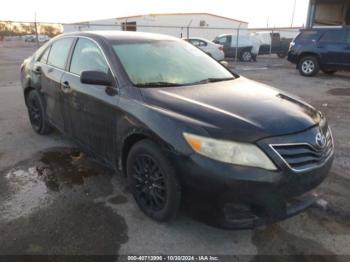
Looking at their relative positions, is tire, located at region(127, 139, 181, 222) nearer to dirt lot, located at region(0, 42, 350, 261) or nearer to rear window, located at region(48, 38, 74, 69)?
dirt lot, located at region(0, 42, 350, 261)

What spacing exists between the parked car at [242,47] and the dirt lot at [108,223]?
720 inches

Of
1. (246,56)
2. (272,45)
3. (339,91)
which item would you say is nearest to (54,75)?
(339,91)

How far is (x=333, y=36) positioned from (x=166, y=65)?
1107 centimetres

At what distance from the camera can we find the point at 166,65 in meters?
3.70

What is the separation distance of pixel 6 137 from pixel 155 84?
3342 mm

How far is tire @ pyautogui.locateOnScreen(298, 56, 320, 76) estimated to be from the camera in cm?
1325

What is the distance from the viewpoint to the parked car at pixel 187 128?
8.23ft

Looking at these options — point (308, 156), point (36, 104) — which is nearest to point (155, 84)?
point (308, 156)

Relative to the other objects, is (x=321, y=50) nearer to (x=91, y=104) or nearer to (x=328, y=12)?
(x=328, y=12)

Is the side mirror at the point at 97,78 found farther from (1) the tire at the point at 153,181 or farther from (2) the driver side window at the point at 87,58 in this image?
(1) the tire at the point at 153,181

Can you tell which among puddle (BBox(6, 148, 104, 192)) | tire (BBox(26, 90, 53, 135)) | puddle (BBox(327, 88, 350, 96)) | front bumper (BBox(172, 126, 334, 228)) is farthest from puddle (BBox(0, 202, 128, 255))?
puddle (BBox(327, 88, 350, 96))

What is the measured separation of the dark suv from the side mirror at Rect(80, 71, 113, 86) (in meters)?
11.4

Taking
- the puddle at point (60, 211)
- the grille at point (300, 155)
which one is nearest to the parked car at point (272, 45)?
the puddle at point (60, 211)

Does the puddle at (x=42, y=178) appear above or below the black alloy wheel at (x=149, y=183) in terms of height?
below
